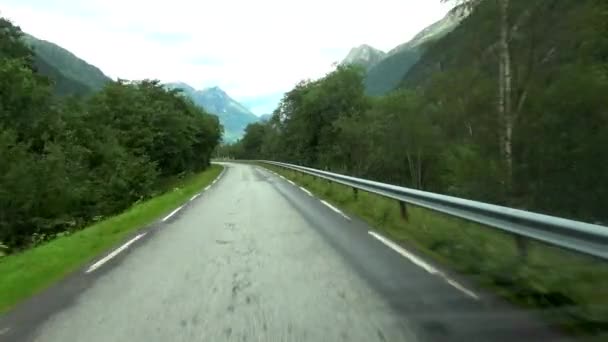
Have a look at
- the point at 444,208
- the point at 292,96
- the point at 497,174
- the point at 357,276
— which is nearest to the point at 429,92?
the point at 497,174

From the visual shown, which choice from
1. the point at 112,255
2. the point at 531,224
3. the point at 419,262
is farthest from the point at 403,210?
the point at 531,224

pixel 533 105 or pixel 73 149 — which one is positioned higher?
pixel 533 105

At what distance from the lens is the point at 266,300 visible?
606 cm

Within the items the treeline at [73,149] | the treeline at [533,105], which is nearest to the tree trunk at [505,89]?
the treeline at [533,105]

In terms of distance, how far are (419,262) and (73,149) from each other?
94.0 feet

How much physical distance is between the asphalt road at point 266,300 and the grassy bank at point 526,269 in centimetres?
33

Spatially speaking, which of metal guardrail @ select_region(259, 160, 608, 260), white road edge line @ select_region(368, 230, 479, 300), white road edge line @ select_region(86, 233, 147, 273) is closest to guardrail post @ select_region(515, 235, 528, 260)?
metal guardrail @ select_region(259, 160, 608, 260)

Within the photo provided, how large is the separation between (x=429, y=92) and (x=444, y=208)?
68.2 ft

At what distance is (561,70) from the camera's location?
23.8 m

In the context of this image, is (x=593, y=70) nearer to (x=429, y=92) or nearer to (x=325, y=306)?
(x=429, y=92)

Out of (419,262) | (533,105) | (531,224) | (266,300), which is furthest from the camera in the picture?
(533,105)

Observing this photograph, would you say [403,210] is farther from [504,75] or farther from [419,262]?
[504,75]

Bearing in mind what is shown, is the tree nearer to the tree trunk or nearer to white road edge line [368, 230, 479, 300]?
the tree trunk

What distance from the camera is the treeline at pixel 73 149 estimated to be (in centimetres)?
2386
